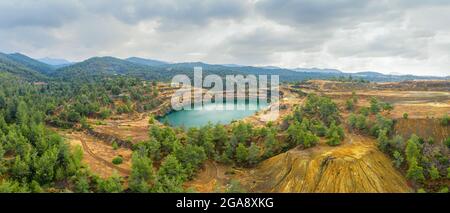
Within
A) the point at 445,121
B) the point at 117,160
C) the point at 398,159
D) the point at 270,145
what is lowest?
the point at 117,160

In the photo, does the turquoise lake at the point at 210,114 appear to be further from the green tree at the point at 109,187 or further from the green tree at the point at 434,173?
the green tree at the point at 434,173

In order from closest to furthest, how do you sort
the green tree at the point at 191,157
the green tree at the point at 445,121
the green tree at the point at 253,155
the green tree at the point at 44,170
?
the green tree at the point at 44,170 < the green tree at the point at 191,157 < the green tree at the point at 253,155 < the green tree at the point at 445,121

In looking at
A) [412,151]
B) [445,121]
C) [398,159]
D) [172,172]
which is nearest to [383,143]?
[398,159]

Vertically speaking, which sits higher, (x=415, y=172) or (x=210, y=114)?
(x=415, y=172)

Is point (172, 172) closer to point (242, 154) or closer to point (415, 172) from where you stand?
point (242, 154)

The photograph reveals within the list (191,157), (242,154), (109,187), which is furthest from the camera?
(242,154)

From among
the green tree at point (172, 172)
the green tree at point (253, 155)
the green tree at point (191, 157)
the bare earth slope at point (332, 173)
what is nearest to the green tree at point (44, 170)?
the green tree at point (172, 172)
